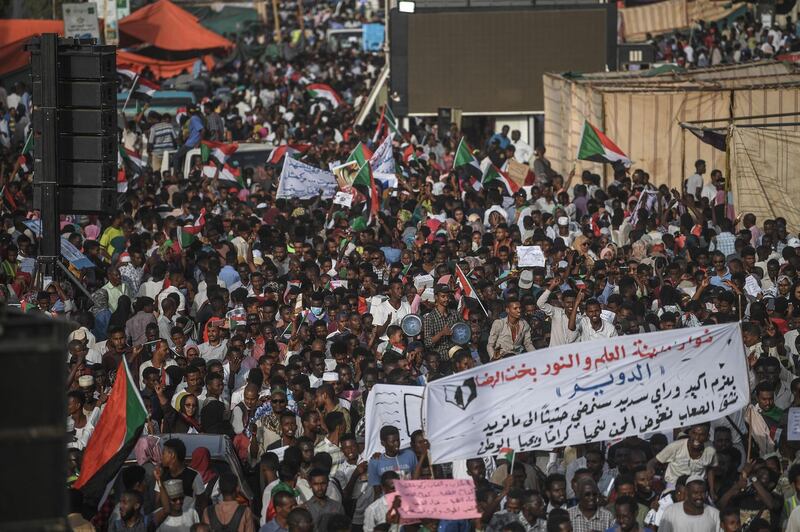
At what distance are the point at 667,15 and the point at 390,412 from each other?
1387 inches

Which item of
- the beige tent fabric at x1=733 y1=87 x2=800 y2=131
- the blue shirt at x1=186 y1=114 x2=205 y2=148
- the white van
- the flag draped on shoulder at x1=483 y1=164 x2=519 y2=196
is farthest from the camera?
the blue shirt at x1=186 y1=114 x2=205 y2=148

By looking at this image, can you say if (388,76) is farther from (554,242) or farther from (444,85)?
(554,242)

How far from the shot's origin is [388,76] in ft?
90.3

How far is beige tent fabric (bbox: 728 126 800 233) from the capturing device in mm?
16719

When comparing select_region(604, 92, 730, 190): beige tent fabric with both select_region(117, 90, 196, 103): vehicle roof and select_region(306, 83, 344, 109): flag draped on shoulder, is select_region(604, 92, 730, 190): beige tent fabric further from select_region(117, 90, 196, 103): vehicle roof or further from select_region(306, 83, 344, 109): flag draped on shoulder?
select_region(117, 90, 196, 103): vehicle roof

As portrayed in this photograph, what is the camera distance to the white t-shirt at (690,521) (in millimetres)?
8477

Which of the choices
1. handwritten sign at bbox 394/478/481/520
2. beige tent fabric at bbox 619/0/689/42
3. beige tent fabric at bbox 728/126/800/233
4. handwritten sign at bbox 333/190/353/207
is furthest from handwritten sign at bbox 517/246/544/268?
beige tent fabric at bbox 619/0/689/42

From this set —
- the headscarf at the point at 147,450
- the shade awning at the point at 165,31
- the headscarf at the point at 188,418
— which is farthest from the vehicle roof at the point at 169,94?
the headscarf at the point at 147,450

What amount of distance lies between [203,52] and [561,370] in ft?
91.8

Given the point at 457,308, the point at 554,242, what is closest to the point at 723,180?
the point at 554,242

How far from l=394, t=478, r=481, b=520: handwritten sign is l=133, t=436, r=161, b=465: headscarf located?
203 centimetres

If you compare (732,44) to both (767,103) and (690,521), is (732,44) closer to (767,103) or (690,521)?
(767,103)

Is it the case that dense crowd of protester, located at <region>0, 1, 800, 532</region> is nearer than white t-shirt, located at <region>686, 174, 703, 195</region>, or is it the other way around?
dense crowd of protester, located at <region>0, 1, 800, 532</region>

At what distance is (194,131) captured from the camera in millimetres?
23422
